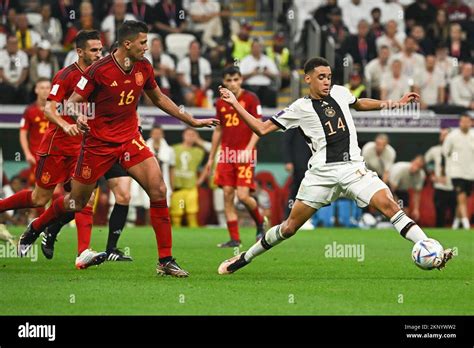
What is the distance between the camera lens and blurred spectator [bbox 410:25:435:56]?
27.6 m

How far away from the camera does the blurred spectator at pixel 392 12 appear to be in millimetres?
28562

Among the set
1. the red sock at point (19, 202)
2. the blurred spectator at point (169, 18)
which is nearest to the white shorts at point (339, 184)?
the red sock at point (19, 202)

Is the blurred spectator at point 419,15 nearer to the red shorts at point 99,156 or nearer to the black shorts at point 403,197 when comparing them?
the black shorts at point 403,197

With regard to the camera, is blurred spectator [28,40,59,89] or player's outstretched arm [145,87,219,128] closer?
player's outstretched arm [145,87,219,128]

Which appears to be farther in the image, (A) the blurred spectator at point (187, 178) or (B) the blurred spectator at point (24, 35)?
(B) the blurred spectator at point (24, 35)

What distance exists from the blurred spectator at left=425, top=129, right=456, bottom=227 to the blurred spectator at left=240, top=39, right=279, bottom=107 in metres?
3.85

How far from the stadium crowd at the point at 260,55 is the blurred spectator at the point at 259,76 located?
0.03m

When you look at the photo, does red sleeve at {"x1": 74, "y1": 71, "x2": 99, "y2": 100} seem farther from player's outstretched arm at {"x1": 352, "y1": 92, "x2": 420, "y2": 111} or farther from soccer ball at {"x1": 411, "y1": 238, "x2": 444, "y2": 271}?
soccer ball at {"x1": 411, "y1": 238, "x2": 444, "y2": 271}

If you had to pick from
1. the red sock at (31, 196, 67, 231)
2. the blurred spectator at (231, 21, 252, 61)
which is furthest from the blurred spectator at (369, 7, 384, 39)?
the red sock at (31, 196, 67, 231)

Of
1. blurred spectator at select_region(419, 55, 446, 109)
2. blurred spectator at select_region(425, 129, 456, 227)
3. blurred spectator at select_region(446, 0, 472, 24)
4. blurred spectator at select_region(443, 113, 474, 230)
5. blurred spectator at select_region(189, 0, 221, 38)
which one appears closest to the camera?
blurred spectator at select_region(443, 113, 474, 230)

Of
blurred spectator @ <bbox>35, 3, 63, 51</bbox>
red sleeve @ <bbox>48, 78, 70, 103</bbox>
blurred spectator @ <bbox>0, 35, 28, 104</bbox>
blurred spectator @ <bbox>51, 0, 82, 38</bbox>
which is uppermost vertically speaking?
blurred spectator @ <bbox>51, 0, 82, 38</bbox>

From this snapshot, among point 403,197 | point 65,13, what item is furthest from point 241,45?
point 403,197
